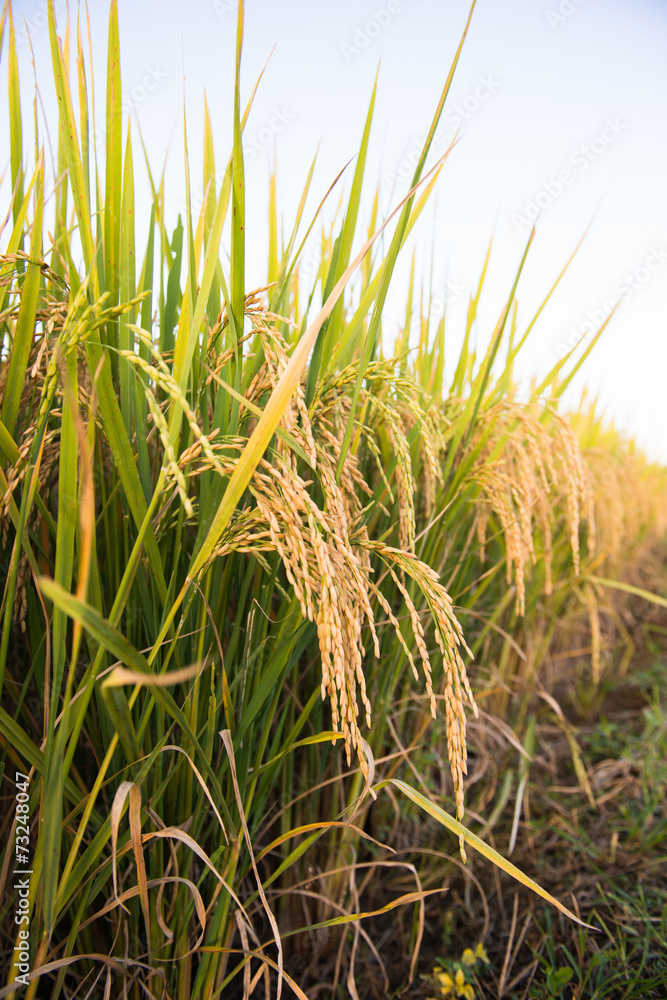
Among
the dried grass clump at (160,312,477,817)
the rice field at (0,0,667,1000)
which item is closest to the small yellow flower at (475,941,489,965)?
the rice field at (0,0,667,1000)

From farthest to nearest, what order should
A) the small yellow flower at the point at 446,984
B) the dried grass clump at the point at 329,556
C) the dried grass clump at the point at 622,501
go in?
1. the dried grass clump at the point at 622,501
2. the small yellow flower at the point at 446,984
3. the dried grass clump at the point at 329,556

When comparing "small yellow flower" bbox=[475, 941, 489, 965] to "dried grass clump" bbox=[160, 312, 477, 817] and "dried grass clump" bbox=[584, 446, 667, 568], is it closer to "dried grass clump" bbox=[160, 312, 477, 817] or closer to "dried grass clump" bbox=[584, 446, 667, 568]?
"dried grass clump" bbox=[160, 312, 477, 817]

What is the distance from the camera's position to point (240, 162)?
0.79m

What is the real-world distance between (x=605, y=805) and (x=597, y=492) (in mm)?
1276

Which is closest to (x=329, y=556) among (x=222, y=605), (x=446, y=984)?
(x=222, y=605)

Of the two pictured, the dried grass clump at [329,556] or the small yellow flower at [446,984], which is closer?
the dried grass clump at [329,556]

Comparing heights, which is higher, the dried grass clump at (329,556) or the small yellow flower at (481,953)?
the dried grass clump at (329,556)

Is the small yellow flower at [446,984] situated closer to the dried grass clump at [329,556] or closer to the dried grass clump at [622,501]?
the dried grass clump at [329,556]

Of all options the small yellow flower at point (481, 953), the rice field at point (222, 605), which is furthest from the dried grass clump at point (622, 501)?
the small yellow flower at point (481, 953)

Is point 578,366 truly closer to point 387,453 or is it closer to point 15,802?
point 387,453

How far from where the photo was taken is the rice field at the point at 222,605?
2.31 ft

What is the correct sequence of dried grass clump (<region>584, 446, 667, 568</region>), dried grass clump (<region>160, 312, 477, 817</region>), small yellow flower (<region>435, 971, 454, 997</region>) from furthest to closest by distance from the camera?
dried grass clump (<region>584, 446, 667, 568</region>)
small yellow flower (<region>435, 971, 454, 997</region>)
dried grass clump (<region>160, 312, 477, 817</region>)

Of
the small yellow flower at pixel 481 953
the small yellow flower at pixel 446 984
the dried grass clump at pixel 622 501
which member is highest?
the dried grass clump at pixel 622 501

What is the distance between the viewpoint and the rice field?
0.71m
